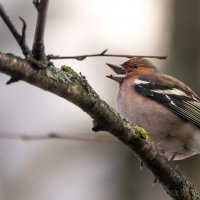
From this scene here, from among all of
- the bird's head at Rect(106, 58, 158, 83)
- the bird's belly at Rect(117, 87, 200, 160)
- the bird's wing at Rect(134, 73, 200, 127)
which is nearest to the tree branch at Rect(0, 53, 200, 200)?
the bird's belly at Rect(117, 87, 200, 160)

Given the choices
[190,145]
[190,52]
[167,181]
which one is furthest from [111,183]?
[167,181]

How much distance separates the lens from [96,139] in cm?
403

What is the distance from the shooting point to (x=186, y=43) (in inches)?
382

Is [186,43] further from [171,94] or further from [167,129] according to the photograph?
[167,129]

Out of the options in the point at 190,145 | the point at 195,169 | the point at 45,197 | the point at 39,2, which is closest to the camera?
the point at 39,2

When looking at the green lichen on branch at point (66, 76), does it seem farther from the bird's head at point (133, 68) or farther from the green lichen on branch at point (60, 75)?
the bird's head at point (133, 68)

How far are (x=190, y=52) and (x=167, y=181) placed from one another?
527 centimetres

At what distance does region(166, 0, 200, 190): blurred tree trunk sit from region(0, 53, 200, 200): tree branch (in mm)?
4419

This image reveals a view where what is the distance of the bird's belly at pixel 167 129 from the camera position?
577cm

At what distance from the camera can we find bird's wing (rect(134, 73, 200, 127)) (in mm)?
5957

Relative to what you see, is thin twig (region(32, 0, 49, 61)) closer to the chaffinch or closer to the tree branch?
the tree branch

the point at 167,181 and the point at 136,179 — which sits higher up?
the point at 167,181

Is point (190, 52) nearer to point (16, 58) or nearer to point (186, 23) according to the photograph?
point (186, 23)

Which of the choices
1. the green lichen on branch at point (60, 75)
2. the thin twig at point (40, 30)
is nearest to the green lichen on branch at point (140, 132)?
the green lichen on branch at point (60, 75)
